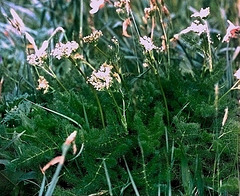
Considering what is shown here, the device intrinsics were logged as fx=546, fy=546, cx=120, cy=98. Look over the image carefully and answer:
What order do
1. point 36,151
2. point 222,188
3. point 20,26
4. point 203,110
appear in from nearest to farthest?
point 222,188
point 36,151
point 203,110
point 20,26

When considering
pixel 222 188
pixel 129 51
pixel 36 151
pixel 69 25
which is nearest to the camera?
pixel 222 188

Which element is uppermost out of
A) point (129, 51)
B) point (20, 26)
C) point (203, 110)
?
point (20, 26)

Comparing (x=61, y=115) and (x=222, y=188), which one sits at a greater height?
Result: (x=61, y=115)

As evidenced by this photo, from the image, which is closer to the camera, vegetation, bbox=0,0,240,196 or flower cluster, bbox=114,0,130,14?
vegetation, bbox=0,0,240,196

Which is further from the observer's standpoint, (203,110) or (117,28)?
(117,28)

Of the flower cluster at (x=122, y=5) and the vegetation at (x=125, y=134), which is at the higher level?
the flower cluster at (x=122, y=5)

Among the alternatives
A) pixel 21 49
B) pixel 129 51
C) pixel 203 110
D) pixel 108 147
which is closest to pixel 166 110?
pixel 203 110

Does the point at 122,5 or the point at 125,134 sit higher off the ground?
the point at 122,5

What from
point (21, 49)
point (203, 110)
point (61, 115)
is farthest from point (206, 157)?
point (21, 49)

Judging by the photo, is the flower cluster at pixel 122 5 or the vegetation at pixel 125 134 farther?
the flower cluster at pixel 122 5

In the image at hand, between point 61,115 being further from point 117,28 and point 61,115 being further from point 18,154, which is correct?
point 117,28

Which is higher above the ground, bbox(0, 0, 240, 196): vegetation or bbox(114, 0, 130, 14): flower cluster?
bbox(114, 0, 130, 14): flower cluster
